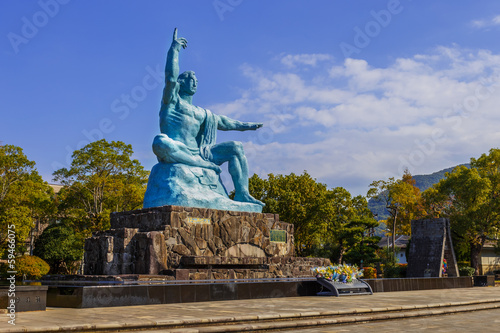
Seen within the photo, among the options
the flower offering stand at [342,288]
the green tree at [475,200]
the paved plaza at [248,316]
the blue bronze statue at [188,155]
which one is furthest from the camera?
the green tree at [475,200]

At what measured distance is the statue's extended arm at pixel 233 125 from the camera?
1877cm

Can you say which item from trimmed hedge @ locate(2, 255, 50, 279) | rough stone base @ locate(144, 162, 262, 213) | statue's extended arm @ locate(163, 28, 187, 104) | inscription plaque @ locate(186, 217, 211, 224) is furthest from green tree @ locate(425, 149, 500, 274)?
trimmed hedge @ locate(2, 255, 50, 279)

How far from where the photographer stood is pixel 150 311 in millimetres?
8469

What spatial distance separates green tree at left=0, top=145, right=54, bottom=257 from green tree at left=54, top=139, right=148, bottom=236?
1539 millimetres

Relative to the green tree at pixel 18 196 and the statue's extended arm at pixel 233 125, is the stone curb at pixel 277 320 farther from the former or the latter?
the green tree at pixel 18 196

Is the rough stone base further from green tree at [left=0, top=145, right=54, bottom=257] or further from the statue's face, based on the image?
green tree at [left=0, top=145, right=54, bottom=257]

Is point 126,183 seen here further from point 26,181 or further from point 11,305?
point 11,305

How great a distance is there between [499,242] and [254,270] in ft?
77.8

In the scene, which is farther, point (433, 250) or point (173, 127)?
A: point (433, 250)

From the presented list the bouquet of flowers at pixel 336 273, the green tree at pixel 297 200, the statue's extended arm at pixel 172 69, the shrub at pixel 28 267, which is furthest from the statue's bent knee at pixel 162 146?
the green tree at pixel 297 200

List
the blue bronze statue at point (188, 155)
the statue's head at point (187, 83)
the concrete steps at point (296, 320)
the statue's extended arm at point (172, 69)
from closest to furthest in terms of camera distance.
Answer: the concrete steps at point (296, 320)
the blue bronze statue at point (188, 155)
the statue's extended arm at point (172, 69)
the statue's head at point (187, 83)

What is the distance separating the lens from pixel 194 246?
15.1 m

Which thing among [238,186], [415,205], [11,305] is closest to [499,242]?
[415,205]

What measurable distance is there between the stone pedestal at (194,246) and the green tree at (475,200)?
1673cm
